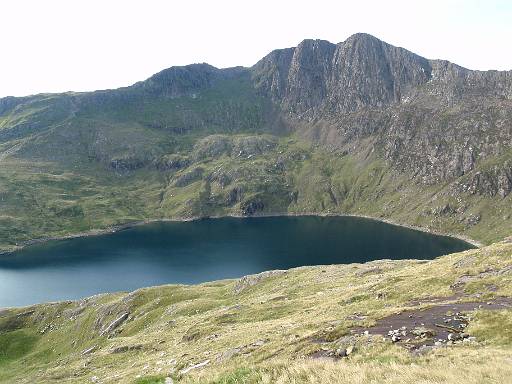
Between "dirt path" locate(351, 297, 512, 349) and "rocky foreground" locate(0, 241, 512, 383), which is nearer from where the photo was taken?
"rocky foreground" locate(0, 241, 512, 383)

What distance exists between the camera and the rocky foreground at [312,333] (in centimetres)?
2241

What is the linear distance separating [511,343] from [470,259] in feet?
113

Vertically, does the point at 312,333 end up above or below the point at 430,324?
below

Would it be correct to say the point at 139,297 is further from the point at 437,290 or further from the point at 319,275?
the point at 437,290

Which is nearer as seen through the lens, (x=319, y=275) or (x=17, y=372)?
(x=17, y=372)

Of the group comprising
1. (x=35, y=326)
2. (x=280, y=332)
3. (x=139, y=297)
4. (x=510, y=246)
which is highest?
(x=510, y=246)

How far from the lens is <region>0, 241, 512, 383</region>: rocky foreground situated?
2241 cm

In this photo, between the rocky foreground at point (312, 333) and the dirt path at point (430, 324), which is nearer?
the rocky foreground at point (312, 333)

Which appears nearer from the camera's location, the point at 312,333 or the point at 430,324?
the point at 430,324

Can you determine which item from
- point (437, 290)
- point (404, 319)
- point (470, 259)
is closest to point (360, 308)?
point (437, 290)

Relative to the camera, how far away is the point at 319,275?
9162 cm

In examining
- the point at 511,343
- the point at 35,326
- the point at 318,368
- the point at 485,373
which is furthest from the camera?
the point at 35,326

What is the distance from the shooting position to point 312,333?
3419 cm

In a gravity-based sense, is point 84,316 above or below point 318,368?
below
